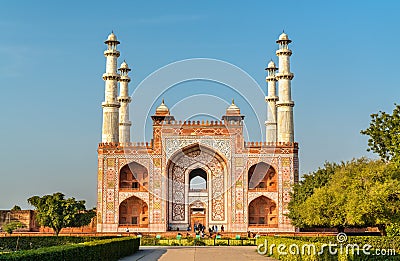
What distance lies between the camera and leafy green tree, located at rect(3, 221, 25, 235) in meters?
33.6

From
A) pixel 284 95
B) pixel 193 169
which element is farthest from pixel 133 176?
pixel 284 95

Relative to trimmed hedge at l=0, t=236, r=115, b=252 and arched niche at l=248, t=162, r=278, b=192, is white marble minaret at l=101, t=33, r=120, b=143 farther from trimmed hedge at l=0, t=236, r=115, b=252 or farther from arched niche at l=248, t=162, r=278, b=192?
trimmed hedge at l=0, t=236, r=115, b=252

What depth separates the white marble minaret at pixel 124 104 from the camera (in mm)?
40125

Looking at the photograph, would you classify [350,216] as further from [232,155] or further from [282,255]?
[232,155]

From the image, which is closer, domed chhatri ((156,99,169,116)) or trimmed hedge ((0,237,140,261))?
trimmed hedge ((0,237,140,261))

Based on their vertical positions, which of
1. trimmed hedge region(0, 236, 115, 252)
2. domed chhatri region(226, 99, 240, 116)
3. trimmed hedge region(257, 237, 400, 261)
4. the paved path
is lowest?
the paved path

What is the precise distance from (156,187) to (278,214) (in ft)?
22.7

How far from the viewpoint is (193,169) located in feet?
121

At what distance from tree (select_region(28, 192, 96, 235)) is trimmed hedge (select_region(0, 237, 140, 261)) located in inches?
450

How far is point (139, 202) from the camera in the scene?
3628 centimetres

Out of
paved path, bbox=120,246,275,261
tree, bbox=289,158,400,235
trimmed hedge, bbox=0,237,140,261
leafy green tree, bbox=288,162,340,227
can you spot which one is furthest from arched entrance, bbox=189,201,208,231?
paved path, bbox=120,246,275,261

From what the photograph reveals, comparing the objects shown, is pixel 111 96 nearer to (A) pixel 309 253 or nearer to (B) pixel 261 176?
(B) pixel 261 176

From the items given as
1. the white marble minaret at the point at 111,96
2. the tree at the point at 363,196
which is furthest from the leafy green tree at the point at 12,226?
the tree at the point at 363,196

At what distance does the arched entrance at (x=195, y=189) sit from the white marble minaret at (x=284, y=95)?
3.86 m
